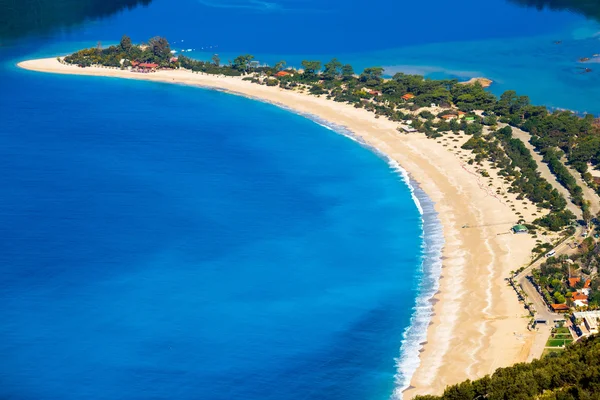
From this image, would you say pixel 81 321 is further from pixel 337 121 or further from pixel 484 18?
pixel 484 18

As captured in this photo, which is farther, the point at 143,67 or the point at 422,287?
the point at 143,67

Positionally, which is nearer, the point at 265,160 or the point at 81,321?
the point at 81,321

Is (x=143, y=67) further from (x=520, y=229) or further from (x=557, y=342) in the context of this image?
(x=557, y=342)

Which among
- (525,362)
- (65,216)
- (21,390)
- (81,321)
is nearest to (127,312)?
(81,321)

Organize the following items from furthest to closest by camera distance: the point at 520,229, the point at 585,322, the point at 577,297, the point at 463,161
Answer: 1. the point at 463,161
2. the point at 520,229
3. the point at 577,297
4. the point at 585,322

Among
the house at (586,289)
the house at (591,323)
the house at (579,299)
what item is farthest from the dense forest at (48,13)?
the house at (591,323)

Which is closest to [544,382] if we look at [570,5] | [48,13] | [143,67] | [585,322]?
[585,322]

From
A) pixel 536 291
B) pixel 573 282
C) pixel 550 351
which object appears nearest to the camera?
pixel 550 351
